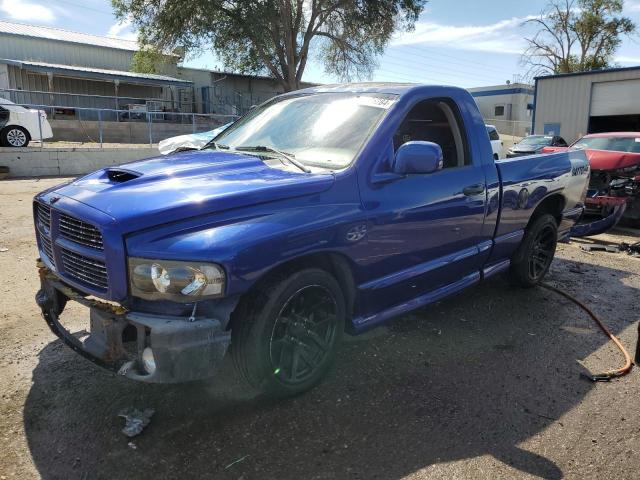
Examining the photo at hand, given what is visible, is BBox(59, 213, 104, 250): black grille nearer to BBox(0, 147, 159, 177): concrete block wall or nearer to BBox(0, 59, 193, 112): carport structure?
BBox(0, 147, 159, 177): concrete block wall

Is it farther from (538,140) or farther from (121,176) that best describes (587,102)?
(121,176)

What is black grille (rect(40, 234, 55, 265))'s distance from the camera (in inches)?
125

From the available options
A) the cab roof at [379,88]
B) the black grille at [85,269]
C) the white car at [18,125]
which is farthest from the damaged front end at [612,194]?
the white car at [18,125]

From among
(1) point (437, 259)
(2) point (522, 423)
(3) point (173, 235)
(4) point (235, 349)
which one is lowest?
(2) point (522, 423)

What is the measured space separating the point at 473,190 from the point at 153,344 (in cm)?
268

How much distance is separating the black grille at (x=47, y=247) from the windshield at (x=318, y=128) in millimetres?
1440

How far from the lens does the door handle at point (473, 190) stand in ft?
13.0

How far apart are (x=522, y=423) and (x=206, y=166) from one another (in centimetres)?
246

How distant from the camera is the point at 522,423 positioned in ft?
9.91

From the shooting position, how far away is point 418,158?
10.8ft

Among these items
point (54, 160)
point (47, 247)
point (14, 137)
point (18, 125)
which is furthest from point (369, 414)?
point (18, 125)

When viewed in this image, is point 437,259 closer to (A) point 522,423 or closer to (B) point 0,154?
(A) point 522,423

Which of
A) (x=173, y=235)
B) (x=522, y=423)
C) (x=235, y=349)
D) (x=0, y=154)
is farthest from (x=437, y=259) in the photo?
(x=0, y=154)

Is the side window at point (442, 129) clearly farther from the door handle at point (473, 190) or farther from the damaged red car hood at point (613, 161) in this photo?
the damaged red car hood at point (613, 161)
